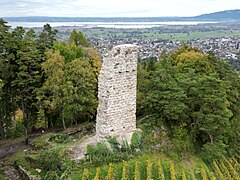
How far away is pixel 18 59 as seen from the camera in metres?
24.3

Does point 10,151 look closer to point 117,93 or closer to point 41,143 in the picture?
point 41,143

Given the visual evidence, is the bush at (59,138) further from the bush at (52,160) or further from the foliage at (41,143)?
the bush at (52,160)

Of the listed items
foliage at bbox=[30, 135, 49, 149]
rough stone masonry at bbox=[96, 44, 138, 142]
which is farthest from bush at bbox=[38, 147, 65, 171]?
foliage at bbox=[30, 135, 49, 149]

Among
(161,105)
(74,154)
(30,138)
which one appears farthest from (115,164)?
(30,138)

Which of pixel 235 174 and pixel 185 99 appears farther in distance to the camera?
pixel 185 99

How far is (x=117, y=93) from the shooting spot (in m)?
19.3

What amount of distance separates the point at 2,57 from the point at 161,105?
444 inches

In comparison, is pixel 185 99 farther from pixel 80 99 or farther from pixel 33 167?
pixel 33 167

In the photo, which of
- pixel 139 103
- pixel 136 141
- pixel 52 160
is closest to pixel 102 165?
pixel 52 160

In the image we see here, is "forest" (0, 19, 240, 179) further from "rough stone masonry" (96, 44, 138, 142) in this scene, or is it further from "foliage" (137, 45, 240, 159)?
"rough stone masonry" (96, 44, 138, 142)

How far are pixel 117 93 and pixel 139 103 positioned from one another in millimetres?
7126

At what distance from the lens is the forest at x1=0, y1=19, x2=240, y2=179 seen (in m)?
18.9

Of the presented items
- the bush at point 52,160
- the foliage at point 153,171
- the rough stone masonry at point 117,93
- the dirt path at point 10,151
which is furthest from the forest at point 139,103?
the rough stone masonry at point 117,93

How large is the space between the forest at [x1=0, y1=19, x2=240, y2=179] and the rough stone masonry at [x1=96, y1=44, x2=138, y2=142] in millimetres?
1005
